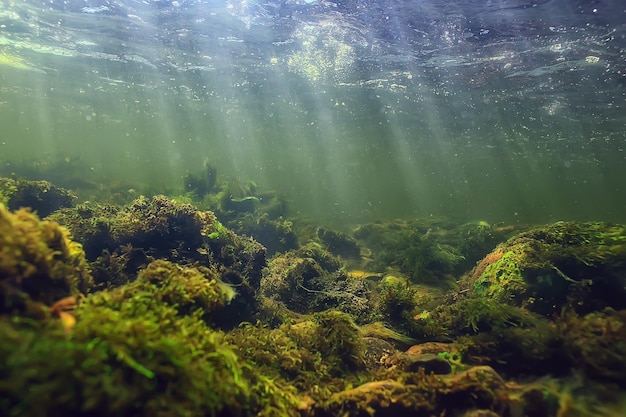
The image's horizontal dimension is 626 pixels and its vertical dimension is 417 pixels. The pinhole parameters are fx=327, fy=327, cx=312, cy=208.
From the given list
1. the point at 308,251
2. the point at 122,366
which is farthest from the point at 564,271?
the point at 308,251

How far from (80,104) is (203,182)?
3058cm

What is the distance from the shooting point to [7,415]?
184cm

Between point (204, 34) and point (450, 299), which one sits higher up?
point (204, 34)

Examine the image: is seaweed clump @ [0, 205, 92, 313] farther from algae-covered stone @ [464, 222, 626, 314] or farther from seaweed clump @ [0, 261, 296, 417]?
algae-covered stone @ [464, 222, 626, 314]

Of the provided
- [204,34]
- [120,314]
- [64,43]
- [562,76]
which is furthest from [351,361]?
[64,43]

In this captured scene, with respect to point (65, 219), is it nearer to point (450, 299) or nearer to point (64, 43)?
point (450, 299)

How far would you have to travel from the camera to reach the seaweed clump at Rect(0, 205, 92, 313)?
2490mm

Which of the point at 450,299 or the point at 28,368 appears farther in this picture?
the point at 450,299

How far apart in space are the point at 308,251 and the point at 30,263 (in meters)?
9.17

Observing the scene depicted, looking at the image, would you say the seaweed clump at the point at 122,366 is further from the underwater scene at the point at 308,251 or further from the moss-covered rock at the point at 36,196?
the moss-covered rock at the point at 36,196

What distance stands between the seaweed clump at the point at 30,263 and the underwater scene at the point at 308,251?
0.02 m

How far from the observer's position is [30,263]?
2805 millimetres

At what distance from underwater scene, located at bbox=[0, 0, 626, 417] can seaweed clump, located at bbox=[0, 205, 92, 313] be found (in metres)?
0.02

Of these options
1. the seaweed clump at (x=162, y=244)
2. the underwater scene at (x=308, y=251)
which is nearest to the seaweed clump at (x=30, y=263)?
the underwater scene at (x=308, y=251)
